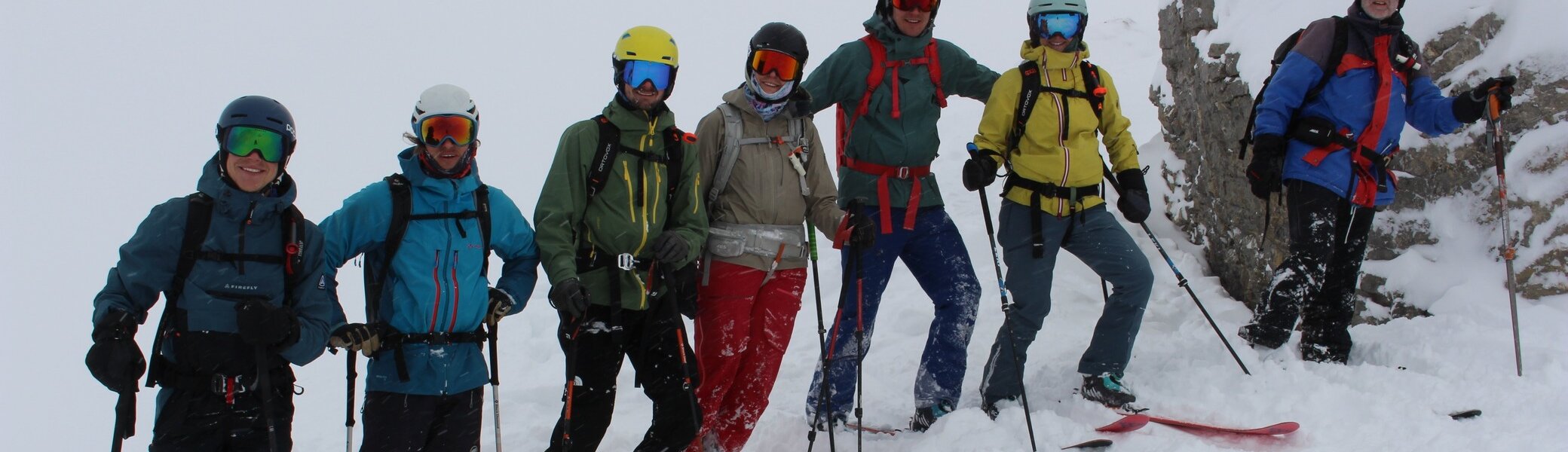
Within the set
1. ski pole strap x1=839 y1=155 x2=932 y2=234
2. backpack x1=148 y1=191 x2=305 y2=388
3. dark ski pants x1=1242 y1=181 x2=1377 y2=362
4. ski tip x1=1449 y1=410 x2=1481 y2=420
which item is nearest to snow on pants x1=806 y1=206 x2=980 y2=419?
ski pole strap x1=839 y1=155 x2=932 y2=234

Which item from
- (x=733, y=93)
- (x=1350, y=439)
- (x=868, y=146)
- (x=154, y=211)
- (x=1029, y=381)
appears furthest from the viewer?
(x=1029, y=381)

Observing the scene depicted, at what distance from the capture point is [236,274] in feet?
13.1

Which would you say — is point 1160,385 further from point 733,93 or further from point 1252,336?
point 733,93

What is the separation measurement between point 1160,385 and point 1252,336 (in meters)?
0.71

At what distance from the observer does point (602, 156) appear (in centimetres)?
486

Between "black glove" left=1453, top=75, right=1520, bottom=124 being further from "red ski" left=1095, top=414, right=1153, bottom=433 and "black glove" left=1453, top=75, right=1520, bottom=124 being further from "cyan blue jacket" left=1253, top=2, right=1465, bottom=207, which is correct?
"red ski" left=1095, top=414, right=1153, bottom=433

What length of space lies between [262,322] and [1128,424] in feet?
12.3

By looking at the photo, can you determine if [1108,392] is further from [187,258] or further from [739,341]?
[187,258]

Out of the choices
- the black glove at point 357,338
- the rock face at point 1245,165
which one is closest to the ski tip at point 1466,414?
the rock face at point 1245,165

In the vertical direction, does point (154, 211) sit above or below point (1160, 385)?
above

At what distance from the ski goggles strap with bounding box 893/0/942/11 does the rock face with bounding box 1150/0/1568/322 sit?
2.30 m

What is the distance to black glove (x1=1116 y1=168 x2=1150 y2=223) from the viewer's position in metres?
5.72

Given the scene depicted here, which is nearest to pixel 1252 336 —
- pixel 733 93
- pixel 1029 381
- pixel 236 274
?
pixel 1029 381

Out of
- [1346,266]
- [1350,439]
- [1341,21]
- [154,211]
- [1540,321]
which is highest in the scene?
[1341,21]
